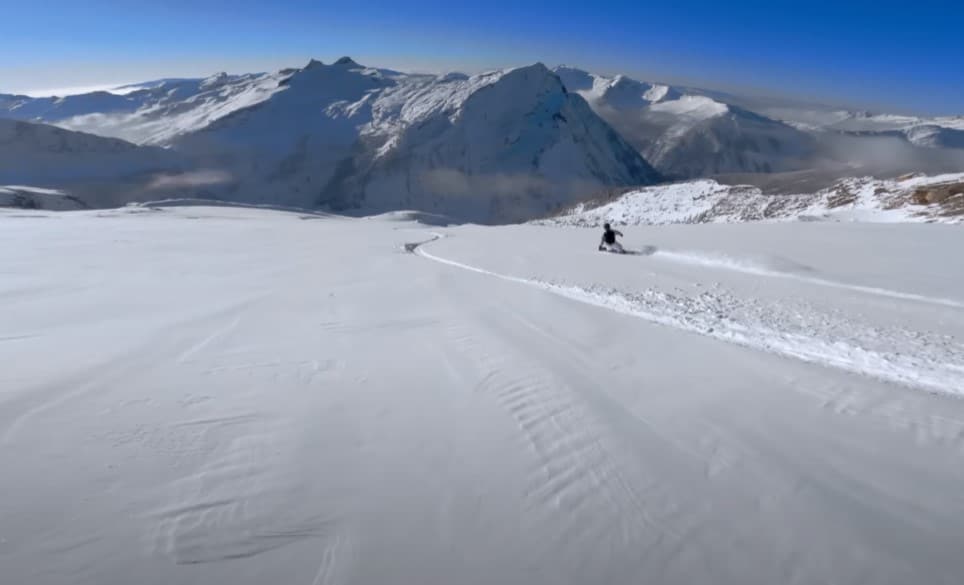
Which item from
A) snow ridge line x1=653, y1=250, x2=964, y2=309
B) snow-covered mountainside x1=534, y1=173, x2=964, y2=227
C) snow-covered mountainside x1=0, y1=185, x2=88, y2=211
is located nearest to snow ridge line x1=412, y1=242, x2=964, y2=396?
snow ridge line x1=653, y1=250, x2=964, y2=309

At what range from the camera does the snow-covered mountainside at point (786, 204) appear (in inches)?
1127

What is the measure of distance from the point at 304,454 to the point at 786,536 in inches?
125

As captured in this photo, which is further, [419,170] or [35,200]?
[419,170]

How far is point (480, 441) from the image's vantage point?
4332 millimetres

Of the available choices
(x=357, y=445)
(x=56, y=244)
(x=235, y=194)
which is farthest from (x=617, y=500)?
(x=235, y=194)

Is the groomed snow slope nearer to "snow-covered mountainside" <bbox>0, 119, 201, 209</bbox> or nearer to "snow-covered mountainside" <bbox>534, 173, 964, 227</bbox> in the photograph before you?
"snow-covered mountainside" <bbox>534, 173, 964, 227</bbox>

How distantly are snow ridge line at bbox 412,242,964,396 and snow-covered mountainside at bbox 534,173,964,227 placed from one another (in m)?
22.2

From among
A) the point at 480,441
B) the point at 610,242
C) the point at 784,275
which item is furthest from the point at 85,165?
the point at 480,441

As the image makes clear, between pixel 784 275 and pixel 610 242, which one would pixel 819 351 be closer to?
pixel 784 275

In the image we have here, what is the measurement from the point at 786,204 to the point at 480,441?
42360mm

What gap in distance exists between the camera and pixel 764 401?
5078 mm

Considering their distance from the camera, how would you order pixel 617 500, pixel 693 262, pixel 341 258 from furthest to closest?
pixel 341 258 < pixel 693 262 < pixel 617 500

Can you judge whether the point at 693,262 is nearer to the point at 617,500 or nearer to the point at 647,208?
the point at 617,500

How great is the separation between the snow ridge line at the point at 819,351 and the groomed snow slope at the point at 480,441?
46 millimetres
